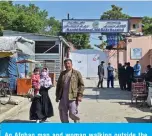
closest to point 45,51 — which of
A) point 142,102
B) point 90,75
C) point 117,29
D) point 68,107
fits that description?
point 117,29

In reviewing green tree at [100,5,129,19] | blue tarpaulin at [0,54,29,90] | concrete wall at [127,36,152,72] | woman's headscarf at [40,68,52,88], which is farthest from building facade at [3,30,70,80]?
green tree at [100,5,129,19]

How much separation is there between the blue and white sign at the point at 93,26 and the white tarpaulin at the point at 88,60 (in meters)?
9.55

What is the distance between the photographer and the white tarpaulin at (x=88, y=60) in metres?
39.2

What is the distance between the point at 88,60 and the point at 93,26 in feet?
33.6

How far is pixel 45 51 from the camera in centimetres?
3072

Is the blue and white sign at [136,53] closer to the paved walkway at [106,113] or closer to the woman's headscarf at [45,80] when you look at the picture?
the paved walkway at [106,113]

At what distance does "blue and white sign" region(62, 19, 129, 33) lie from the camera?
2953cm

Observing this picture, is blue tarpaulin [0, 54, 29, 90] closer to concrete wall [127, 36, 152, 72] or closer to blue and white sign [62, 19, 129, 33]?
blue and white sign [62, 19, 129, 33]

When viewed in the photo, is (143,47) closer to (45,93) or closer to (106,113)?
(106,113)

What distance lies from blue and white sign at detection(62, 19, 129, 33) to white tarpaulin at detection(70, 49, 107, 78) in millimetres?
9550

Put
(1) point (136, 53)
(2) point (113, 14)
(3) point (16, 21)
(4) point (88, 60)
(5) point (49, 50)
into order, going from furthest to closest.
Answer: (2) point (113, 14), (3) point (16, 21), (4) point (88, 60), (1) point (136, 53), (5) point (49, 50)

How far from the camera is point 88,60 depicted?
130ft

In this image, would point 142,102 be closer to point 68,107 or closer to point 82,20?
point 68,107

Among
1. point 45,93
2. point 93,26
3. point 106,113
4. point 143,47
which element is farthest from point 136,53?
point 45,93
